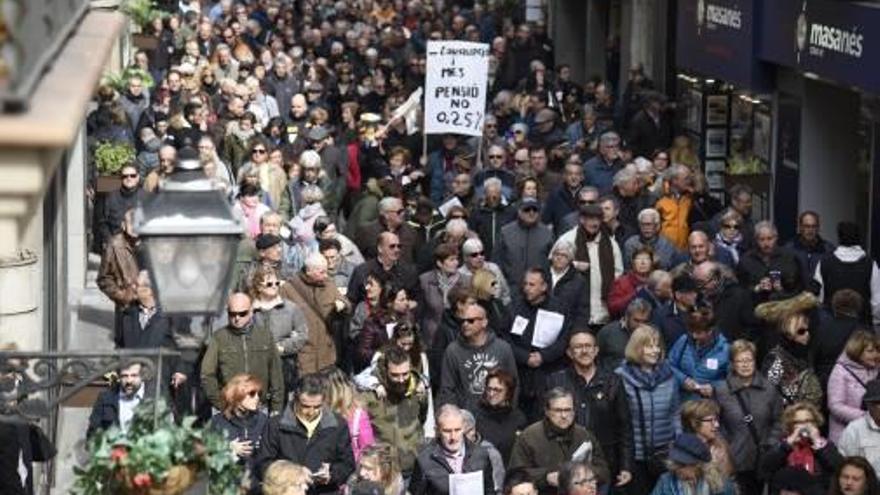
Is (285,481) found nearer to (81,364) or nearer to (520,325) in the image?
(81,364)

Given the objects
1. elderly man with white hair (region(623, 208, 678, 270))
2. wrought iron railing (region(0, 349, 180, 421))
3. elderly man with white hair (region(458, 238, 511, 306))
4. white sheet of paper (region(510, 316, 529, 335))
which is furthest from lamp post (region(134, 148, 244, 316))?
elderly man with white hair (region(623, 208, 678, 270))

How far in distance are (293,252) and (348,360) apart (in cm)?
276

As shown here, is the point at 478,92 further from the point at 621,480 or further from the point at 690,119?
the point at 621,480

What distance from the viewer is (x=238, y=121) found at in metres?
27.8

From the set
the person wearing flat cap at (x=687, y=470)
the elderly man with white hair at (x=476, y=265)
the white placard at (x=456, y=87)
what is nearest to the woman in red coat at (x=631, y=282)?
the elderly man with white hair at (x=476, y=265)

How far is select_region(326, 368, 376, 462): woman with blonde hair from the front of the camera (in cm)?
1578

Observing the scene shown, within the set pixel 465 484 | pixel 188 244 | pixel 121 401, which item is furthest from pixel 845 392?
pixel 188 244

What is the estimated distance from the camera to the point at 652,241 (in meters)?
21.2

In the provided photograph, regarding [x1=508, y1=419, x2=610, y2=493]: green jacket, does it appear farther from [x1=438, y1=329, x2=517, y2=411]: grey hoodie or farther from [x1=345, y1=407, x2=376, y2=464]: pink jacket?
[x1=438, y1=329, x2=517, y2=411]: grey hoodie

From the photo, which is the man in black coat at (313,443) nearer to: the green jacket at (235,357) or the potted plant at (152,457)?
the green jacket at (235,357)

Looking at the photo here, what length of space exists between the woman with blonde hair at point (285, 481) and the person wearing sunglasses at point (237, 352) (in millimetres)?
3432

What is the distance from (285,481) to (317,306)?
541 cm

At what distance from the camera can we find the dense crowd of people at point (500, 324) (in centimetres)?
1539

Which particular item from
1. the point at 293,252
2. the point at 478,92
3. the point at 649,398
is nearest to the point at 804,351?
the point at 649,398
